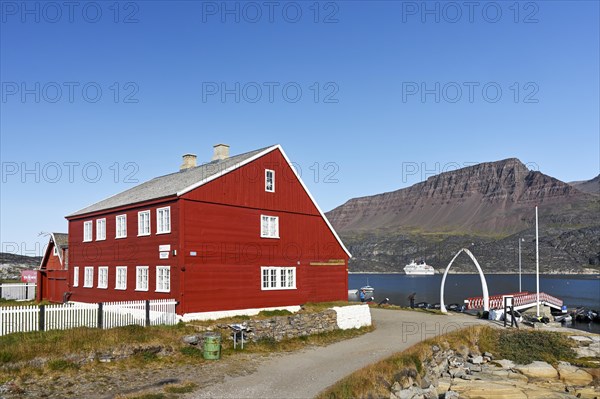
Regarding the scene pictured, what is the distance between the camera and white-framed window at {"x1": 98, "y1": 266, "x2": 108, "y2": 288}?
33.7 metres

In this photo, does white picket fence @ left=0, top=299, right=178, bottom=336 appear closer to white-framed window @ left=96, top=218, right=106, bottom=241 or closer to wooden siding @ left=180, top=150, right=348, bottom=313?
wooden siding @ left=180, top=150, right=348, bottom=313

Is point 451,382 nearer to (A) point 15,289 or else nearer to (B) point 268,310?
(B) point 268,310

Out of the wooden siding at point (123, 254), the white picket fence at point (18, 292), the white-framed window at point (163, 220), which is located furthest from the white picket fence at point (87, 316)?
the white picket fence at point (18, 292)

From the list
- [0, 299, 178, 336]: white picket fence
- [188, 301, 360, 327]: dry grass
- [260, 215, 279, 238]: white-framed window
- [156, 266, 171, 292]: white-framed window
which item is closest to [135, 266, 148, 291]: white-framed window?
[156, 266, 171, 292]: white-framed window

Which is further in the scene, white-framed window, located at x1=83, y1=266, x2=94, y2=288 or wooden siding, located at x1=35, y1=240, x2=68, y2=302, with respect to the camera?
wooden siding, located at x1=35, y1=240, x2=68, y2=302

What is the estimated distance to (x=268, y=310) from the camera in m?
30.6

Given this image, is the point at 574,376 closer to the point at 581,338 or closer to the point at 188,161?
the point at 581,338

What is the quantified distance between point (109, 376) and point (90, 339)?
2.50m

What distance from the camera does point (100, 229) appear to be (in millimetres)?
34625

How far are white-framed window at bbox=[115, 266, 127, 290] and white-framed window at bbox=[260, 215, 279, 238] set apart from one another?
345 inches

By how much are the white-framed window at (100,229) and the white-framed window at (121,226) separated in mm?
1924

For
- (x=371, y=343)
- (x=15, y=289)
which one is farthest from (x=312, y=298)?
(x=15, y=289)

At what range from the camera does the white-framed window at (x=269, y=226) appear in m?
31.6

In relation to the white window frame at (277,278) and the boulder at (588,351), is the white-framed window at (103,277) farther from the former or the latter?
the boulder at (588,351)
